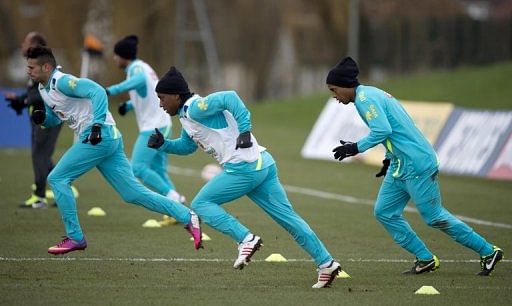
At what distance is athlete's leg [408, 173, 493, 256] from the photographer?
10820mm

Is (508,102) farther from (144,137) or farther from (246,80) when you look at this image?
(144,137)

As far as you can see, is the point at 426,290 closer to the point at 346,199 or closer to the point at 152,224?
the point at 152,224

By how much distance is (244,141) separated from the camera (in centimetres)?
1008

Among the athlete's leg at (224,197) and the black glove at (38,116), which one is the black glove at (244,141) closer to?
the athlete's leg at (224,197)

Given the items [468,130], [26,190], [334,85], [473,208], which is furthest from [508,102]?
[334,85]

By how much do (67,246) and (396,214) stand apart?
139 inches

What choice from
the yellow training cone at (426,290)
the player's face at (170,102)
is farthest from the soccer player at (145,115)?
the yellow training cone at (426,290)

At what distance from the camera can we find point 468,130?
21.9m

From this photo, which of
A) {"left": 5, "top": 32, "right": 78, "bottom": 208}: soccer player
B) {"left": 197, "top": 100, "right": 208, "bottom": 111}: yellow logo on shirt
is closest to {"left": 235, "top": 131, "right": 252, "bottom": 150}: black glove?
{"left": 197, "top": 100, "right": 208, "bottom": 111}: yellow logo on shirt

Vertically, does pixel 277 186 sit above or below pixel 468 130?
above

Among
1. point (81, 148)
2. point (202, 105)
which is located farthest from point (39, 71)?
point (202, 105)

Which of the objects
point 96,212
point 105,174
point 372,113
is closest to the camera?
point 372,113

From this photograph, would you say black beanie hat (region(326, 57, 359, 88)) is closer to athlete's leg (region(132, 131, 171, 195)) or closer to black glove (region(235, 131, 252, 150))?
black glove (region(235, 131, 252, 150))

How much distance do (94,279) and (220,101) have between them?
7.04 ft
